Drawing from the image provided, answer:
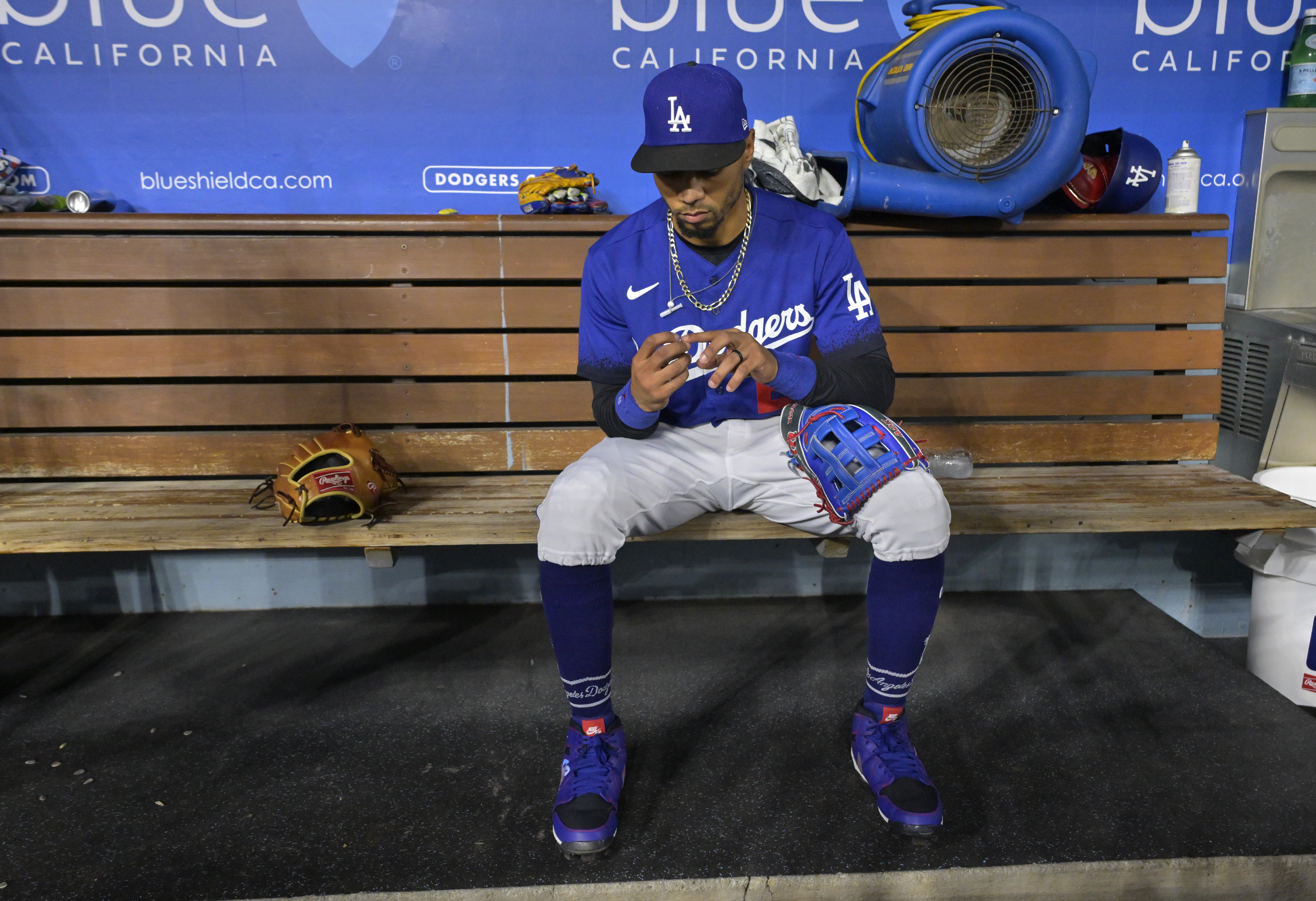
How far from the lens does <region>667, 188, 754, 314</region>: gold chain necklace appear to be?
1.93 m

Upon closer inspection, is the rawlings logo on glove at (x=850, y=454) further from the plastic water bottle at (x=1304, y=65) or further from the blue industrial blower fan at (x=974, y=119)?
the plastic water bottle at (x=1304, y=65)

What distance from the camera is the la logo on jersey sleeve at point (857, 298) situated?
190 centimetres

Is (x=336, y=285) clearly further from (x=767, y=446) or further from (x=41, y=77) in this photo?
(x=767, y=446)

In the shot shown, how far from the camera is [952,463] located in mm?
2633

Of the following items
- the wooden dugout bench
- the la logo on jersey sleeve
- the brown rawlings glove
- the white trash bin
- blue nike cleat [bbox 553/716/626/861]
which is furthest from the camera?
the wooden dugout bench

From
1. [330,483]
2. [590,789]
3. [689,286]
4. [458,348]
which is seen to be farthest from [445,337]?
[590,789]

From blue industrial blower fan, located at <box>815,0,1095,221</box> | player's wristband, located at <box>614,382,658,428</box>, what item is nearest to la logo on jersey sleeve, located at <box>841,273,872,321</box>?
player's wristband, located at <box>614,382,658,428</box>

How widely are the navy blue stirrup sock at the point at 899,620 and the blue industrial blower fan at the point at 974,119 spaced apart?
1.18 m

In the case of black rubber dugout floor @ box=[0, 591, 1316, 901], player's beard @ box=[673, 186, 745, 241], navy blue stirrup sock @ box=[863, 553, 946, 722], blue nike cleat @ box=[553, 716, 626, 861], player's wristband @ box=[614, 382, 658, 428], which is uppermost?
player's beard @ box=[673, 186, 745, 241]

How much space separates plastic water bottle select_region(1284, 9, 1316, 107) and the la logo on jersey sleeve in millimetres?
1904

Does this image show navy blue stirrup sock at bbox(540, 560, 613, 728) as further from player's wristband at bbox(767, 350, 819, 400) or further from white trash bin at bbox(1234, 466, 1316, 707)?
white trash bin at bbox(1234, 466, 1316, 707)

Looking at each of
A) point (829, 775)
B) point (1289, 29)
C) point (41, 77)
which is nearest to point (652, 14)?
point (41, 77)

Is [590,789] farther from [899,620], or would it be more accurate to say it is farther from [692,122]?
[692,122]

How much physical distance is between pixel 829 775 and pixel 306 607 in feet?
5.89
